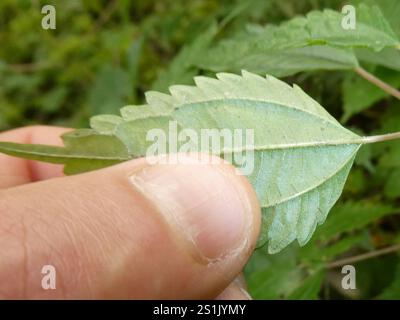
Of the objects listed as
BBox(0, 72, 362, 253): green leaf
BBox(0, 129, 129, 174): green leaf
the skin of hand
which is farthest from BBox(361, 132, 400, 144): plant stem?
BBox(0, 129, 129, 174): green leaf

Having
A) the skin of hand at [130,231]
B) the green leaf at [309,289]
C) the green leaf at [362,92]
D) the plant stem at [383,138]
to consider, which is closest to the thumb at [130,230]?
the skin of hand at [130,231]

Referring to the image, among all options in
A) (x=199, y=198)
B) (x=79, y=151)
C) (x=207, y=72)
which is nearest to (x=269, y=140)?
(x=199, y=198)

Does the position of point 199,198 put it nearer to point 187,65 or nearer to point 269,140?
point 269,140

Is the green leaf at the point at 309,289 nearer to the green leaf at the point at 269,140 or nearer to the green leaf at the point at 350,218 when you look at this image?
the green leaf at the point at 350,218

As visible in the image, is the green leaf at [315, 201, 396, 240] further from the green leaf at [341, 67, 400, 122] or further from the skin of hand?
the skin of hand

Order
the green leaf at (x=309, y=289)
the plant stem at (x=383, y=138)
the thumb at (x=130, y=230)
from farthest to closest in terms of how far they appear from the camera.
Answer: the green leaf at (x=309, y=289) → the plant stem at (x=383, y=138) → the thumb at (x=130, y=230)
